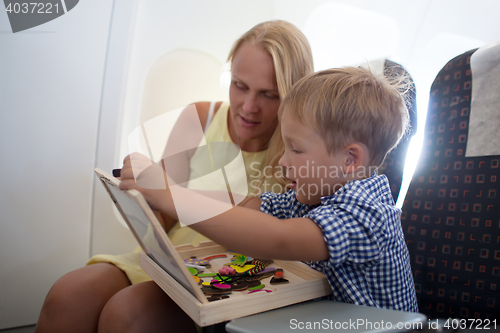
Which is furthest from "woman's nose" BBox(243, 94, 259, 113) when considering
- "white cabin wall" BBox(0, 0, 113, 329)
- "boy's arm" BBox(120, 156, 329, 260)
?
"white cabin wall" BBox(0, 0, 113, 329)

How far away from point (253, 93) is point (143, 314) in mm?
631

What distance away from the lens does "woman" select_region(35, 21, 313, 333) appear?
2.53 ft

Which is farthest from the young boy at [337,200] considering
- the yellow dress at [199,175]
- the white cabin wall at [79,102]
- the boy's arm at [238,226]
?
the white cabin wall at [79,102]

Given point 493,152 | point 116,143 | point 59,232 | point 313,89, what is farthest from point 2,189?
point 493,152

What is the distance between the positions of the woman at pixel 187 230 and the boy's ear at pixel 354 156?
30 cm

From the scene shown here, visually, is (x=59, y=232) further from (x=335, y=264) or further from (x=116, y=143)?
(x=335, y=264)

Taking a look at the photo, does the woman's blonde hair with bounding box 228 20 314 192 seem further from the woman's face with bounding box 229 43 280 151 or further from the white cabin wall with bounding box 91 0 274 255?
the white cabin wall with bounding box 91 0 274 255

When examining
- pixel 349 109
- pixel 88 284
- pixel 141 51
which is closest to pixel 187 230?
pixel 88 284

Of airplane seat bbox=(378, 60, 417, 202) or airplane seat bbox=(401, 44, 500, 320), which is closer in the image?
airplane seat bbox=(401, 44, 500, 320)

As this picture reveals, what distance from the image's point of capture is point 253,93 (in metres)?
1.03

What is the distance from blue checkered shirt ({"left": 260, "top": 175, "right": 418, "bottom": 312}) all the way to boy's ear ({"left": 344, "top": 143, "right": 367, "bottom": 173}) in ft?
0.15

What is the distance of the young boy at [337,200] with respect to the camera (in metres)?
0.60

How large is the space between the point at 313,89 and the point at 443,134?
0.42 m

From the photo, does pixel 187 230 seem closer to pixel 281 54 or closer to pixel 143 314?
pixel 143 314
